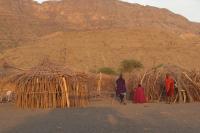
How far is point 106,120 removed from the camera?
16.9 metres

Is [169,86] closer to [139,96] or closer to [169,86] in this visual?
[169,86]

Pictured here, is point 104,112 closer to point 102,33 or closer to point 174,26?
point 102,33

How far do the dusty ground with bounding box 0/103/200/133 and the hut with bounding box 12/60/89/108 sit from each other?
0.83m

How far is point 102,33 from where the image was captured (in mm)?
68812

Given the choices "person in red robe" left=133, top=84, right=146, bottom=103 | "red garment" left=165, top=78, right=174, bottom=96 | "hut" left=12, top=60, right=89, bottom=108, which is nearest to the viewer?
"hut" left=12, top=60, right=89, bottom=108

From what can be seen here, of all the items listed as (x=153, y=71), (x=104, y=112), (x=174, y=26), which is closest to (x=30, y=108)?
(x=104, y=112)

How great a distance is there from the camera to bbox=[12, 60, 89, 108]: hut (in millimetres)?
21812

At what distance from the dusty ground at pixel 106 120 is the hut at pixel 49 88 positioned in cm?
83

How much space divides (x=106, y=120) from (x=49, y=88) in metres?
5.56

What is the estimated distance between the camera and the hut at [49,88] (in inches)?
859

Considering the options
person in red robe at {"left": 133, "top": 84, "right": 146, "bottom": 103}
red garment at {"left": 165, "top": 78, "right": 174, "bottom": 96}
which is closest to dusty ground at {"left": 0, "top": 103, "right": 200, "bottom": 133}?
red garment at {"left": 165, "top": 78, "right": 174, "bottom": 96}

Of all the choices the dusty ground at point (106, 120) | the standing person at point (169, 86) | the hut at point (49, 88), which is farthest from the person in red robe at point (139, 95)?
the hut at point (49, 88)

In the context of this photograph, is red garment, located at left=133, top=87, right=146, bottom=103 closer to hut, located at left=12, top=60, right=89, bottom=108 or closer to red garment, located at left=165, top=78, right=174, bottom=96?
red garment, located at left=165, top=78, right=174, bottom=96

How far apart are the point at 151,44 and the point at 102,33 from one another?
24.5 feet
